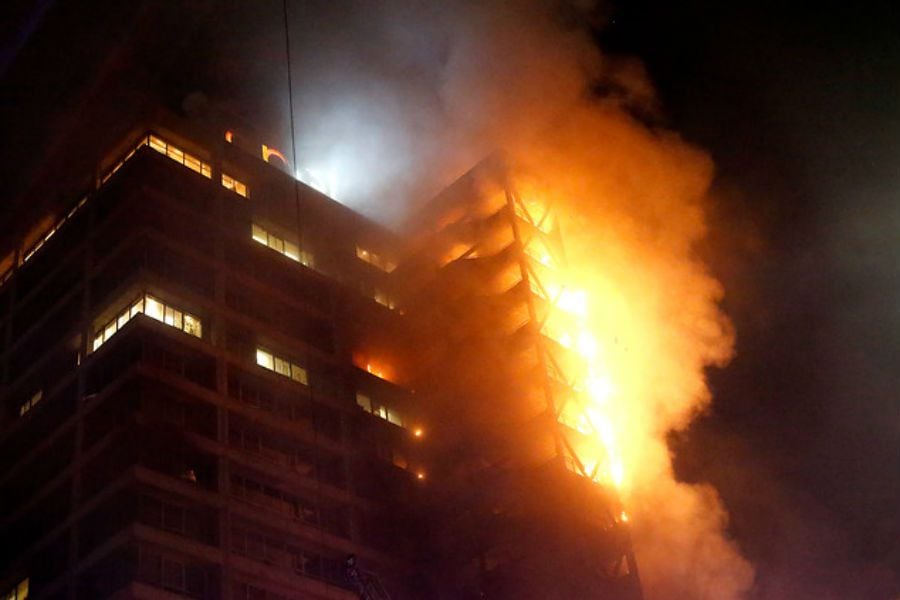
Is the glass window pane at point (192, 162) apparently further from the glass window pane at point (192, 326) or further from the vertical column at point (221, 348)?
the glass window pane at point (192, 326)

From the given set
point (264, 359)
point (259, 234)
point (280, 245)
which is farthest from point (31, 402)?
point (280, 245)

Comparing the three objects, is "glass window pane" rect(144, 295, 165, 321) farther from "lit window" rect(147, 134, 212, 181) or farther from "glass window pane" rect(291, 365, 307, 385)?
"lit window" rect(147, 134, 212, 181)

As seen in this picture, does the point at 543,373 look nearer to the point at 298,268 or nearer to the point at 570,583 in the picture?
the point at 570,583

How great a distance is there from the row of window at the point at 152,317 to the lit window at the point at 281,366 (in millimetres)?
4342

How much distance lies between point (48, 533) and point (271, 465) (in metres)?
11.3

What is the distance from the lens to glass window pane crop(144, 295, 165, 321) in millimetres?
53278

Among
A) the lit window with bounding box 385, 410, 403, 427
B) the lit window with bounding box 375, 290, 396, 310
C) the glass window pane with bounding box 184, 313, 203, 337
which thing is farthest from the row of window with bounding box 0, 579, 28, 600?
the lit window with bounding box 375, 290, 396, 310

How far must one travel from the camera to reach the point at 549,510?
184ft

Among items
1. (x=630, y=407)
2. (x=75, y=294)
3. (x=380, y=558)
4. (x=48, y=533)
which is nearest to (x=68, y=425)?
(x=48, y=533)

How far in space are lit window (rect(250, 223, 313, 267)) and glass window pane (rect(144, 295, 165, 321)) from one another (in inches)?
447

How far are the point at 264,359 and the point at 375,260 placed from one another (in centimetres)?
1704

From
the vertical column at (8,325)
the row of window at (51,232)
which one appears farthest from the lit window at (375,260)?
the vertical column at (8,325)

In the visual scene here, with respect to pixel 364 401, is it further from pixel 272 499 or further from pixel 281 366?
pixel 272 499

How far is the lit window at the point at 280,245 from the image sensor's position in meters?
65.2
